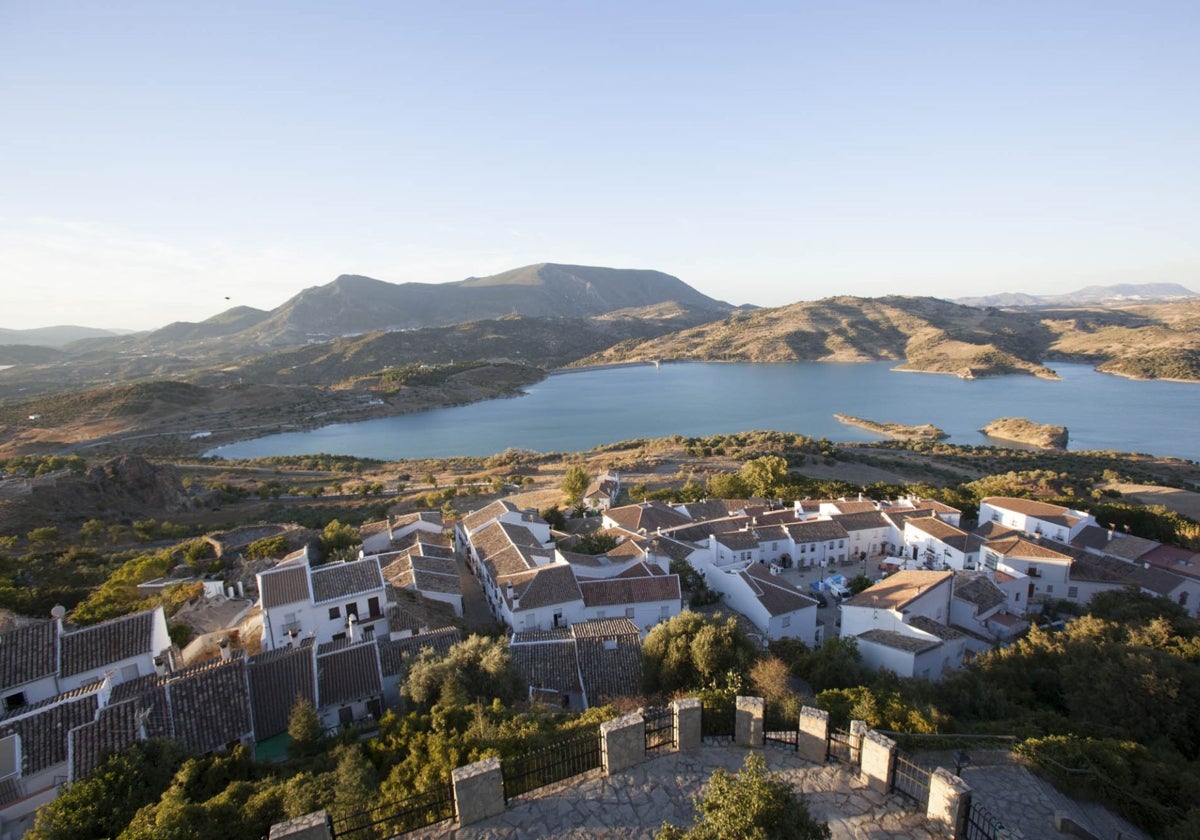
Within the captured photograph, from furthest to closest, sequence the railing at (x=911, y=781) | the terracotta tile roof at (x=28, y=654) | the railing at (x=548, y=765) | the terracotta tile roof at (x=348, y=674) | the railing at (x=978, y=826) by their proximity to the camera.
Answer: the terracotta tile roof at (x=348, y=674) < the terracotta tile roof at (x=28, y=654) < the railing at (x=548, y=765) < the railing at (x=911, y=781) < the railing at (x=978, y=826)

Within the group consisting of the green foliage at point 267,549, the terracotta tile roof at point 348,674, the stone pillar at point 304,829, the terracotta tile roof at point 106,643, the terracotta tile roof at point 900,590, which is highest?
the stone pillar at point 304,829

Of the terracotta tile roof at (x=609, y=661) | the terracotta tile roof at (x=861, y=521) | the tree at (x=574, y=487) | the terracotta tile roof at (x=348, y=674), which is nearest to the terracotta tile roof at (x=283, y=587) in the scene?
the terracotta tile roof at (x=348, y=674)

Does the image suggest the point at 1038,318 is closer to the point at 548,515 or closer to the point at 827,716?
the point at 548,515

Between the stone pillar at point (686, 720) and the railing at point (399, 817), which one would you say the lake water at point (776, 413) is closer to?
the stone pillar at point (686, 720)

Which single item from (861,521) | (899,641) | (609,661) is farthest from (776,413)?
(609,661)

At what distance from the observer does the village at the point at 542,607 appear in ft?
32.5

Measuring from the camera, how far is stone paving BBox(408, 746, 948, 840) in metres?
5.50

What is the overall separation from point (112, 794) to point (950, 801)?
9.24 metres

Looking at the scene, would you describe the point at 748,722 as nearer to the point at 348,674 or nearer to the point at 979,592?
the point at 348,674

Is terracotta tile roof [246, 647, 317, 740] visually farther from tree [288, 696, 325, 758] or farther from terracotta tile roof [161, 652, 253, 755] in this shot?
tree [288, 696, 325, 758]

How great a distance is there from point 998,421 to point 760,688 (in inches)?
2800

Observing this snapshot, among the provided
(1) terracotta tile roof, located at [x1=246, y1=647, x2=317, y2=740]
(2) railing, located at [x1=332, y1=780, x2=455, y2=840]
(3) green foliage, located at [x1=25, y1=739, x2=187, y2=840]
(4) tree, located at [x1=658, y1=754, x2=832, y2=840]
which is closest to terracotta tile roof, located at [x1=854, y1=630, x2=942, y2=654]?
(4) tree, located at [x1=658, y1=754, x2=832, y2=840]

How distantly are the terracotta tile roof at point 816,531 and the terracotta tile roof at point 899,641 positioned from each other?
8.52m

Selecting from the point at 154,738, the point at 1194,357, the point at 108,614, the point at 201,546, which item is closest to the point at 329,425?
the point at 201,546
